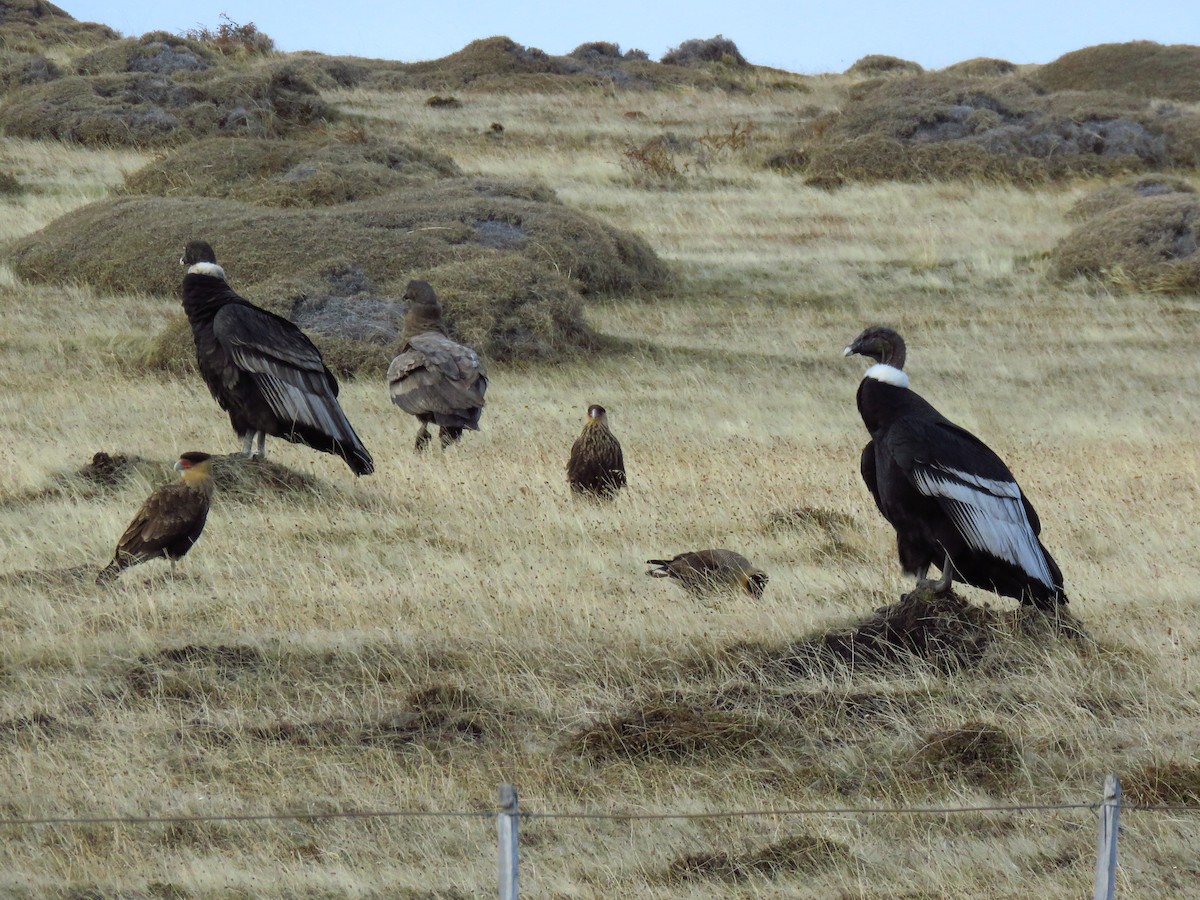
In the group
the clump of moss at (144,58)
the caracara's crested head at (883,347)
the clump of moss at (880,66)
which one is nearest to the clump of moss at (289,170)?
the clump of moss at (144,58)

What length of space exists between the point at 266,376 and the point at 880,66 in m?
52.7

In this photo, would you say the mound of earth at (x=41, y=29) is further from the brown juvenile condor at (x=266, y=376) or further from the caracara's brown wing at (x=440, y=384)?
the brown juvenile condor at (x=266, y=376)

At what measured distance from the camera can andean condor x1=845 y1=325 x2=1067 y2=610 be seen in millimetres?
7055

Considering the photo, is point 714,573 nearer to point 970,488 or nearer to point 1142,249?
point 970,488

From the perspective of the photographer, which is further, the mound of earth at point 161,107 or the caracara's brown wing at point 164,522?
the mound of earth at point 161,107

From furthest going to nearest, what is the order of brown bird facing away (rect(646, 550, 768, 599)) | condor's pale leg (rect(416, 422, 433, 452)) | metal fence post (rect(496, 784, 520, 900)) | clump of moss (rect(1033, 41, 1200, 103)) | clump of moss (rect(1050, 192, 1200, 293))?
clump of moss (rect(1033, 41, 1200, 103)) < clump of moss (rect(1050, 192, 1200, 293)) < condor's pale leg (rect(416, 422, 433, 452)) < brown bird facing away (rect(646, 550, 768, 599)) < metal fence post (rect(496, 784, 520, 900))

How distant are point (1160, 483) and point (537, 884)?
863 cm

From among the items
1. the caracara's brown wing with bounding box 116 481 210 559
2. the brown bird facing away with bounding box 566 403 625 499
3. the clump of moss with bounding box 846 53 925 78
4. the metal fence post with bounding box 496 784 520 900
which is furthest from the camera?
the clump of moss with bounding box 846 53 925 78

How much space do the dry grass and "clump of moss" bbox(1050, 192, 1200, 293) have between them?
963 centimetres

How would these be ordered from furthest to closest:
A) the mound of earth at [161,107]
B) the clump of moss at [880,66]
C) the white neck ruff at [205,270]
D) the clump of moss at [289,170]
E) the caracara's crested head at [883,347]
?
the clump of moss at [880,66] → the mound of earth at [161,107] → the clump of moss at [289,170] → the white neck ruff at [205,270] → the caracara's crested head at [883,347]

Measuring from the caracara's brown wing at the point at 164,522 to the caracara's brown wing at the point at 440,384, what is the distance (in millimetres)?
3720

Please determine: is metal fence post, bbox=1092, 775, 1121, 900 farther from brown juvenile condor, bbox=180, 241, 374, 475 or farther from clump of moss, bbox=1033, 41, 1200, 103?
clump of moss, bbox=1033, 41, 1200, 103

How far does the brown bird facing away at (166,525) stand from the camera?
26.6 feet

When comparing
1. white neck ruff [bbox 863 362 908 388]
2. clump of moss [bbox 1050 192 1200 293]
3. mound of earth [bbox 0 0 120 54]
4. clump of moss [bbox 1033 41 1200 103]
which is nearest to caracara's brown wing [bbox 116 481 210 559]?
white neck ruff [bbox 863 362 908 388]
